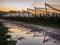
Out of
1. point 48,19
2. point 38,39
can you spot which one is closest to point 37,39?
point 38,39

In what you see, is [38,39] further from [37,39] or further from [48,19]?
[48,19]

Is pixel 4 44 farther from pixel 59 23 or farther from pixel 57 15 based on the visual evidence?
pixel 57 15

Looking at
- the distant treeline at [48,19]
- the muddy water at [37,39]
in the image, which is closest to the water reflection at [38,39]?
the muddy water at [37,39]

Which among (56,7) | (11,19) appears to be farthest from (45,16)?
(11,19)

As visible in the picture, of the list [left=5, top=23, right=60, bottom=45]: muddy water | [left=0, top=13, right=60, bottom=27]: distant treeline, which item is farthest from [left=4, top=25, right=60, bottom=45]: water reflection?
[left=0, top=13, right=60, bottom=27]: distant treeline

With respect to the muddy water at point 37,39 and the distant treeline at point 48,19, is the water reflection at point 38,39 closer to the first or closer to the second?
the muddy water at point 37,39

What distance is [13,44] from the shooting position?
12.0 metres

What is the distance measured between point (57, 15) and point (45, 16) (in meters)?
2.14

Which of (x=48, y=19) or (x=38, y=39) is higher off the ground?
(x=38, y=39)

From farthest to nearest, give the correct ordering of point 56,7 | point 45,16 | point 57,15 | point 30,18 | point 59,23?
1. point 30,18
2. point 45,16
3. point 57,15
4. point 59,23
5. point 56,7

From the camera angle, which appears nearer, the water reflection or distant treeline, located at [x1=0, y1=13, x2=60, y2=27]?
the water reflection

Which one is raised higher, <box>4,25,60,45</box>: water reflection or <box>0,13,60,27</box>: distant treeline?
<box>4,25,60,45</box>: water reflection

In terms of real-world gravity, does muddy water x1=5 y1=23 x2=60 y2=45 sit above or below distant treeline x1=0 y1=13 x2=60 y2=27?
above

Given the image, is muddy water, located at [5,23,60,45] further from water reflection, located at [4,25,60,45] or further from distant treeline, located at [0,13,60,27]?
distant treeline, located at [0,13,60,27]
